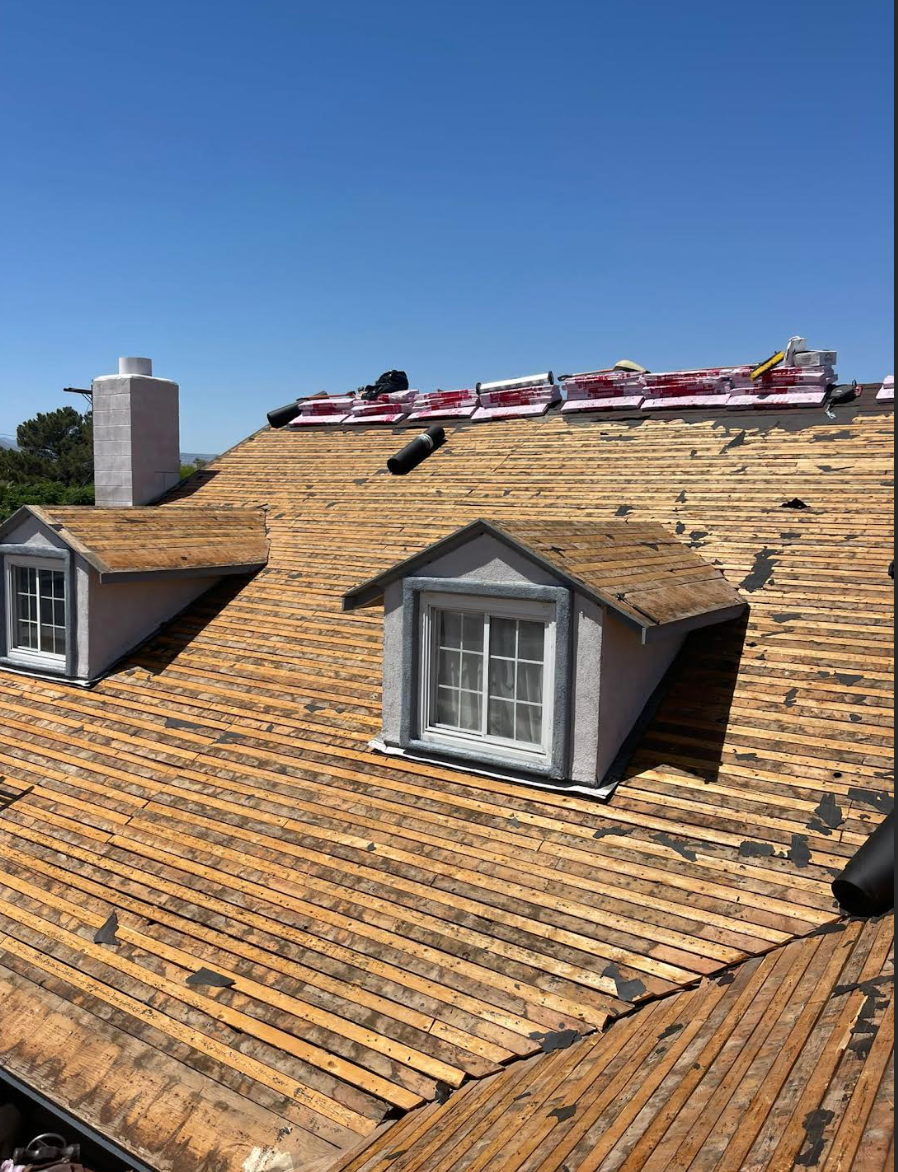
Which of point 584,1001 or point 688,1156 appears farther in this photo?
point 584,1001

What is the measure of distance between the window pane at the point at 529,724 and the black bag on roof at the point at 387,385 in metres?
13.1

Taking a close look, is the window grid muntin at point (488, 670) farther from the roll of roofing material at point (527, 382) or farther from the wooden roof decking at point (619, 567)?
the roll of roofing material at point (527, 382)

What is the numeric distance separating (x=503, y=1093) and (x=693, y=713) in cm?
432

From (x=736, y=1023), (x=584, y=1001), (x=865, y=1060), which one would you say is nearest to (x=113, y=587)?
(x=584, y=1001)

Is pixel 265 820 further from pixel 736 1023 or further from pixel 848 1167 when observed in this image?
pixel 848 1167

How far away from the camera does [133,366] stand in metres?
17.0

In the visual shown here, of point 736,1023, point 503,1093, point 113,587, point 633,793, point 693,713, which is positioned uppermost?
point 113,587

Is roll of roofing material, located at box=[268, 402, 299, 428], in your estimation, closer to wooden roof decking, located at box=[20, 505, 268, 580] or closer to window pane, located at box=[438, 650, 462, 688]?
wooden roof decking, located at box=[20, 505, 268, 580]

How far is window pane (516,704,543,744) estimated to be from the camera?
8188mm

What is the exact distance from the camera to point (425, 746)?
340 inches

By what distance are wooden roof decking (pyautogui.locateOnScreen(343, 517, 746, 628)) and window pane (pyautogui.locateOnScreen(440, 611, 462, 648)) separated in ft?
1.97

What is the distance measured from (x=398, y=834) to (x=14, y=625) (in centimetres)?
800

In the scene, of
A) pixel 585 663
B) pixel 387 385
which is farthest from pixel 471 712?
pixel 387 385

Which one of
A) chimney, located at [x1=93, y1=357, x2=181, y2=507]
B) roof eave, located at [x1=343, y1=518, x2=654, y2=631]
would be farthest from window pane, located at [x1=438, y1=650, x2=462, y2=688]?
chimney, located at [x1=93, y1=357, x2=181, y2=507]
